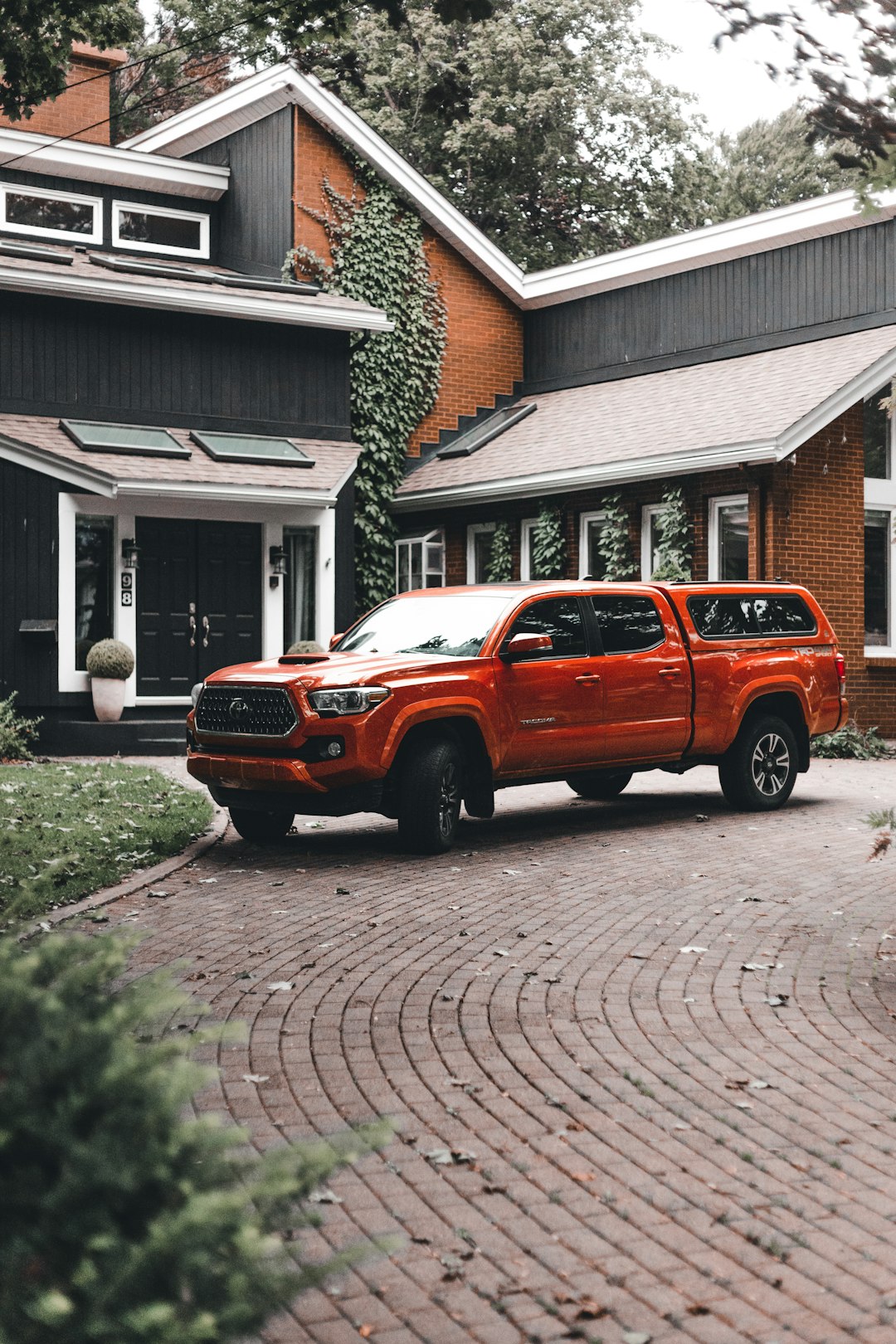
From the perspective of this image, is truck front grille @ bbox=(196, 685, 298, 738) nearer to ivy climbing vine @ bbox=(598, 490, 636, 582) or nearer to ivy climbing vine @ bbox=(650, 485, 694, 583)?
ivy climbing vine @ bbox=(650, 485, 694, 583)

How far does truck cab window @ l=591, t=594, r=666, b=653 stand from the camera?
479 inches

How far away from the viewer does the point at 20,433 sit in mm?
19625

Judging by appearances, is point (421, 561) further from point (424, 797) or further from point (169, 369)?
point (424, 797)

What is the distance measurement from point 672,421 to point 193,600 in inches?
307

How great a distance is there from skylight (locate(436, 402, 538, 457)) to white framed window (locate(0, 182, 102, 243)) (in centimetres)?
710

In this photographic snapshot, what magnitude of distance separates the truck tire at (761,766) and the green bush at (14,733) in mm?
8781

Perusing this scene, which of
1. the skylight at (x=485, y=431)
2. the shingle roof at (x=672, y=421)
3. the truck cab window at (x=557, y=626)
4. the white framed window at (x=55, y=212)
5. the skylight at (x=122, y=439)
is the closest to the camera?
the truck cab window at (x=557, y=626)

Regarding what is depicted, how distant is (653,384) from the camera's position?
24547 mm

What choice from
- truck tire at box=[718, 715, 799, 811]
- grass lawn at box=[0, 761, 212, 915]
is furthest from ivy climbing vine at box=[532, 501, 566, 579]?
A: truck tire at box=[718, 715, 799, 811]

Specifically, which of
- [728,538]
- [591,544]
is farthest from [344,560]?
[728,538]

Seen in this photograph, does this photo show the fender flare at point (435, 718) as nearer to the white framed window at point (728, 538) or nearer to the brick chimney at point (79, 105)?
the white framed window at point (728, 538)

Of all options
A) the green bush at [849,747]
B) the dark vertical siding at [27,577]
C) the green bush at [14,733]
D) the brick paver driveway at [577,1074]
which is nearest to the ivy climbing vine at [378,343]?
the dark vertical siding at [27,577]

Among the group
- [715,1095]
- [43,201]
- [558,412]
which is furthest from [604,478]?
[715,1095]

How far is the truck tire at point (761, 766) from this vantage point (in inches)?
519
